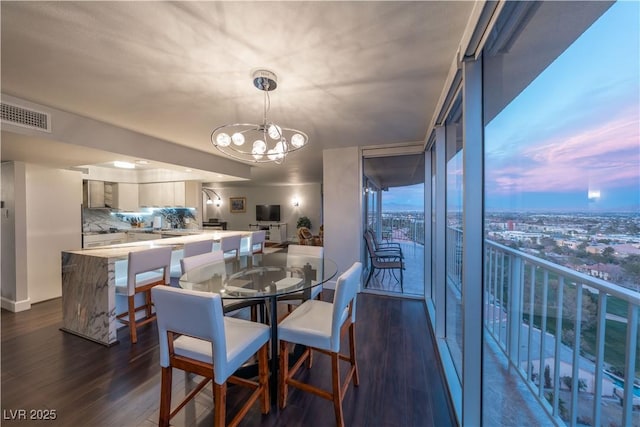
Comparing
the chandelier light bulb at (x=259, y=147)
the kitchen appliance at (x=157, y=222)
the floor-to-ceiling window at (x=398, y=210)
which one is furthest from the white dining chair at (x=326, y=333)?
the kitchen appliance at (x=157, y=222)

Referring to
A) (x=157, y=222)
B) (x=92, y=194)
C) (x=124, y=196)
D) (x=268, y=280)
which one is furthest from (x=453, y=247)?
(x=92, y=194)

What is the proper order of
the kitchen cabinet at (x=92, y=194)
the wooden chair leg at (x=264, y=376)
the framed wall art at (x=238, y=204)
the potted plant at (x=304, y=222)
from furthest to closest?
the framed wall art at (x=238, y=204) < the potted plant at (x=304, y=222) < the kitchen cabinet at (x=92, y=194) < the wooden chair leg at (x=264, y=376)

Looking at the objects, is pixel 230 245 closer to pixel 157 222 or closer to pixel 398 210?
pixel 398 210

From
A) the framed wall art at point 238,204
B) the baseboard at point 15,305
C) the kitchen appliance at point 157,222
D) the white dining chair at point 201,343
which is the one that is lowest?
the baseboard at point 15,305

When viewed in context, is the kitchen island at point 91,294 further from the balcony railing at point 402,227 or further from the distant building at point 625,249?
the balcony railing at point 402,227

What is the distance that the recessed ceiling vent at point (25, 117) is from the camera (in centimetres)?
196

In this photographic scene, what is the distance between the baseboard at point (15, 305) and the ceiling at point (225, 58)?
2085 millimetres

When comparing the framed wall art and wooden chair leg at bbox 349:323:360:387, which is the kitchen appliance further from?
wooden chair leg at bbox 349:323:360:387

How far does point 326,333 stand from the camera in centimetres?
150

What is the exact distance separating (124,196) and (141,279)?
4.10 metres

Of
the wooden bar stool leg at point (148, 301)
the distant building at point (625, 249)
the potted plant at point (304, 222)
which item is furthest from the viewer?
the potted plant at point (304, 222)

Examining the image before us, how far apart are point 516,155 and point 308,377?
1.99 m

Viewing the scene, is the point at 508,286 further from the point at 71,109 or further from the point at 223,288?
the point at 71,109

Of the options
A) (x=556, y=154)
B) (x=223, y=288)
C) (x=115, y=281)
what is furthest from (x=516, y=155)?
(x=115, y=281)
